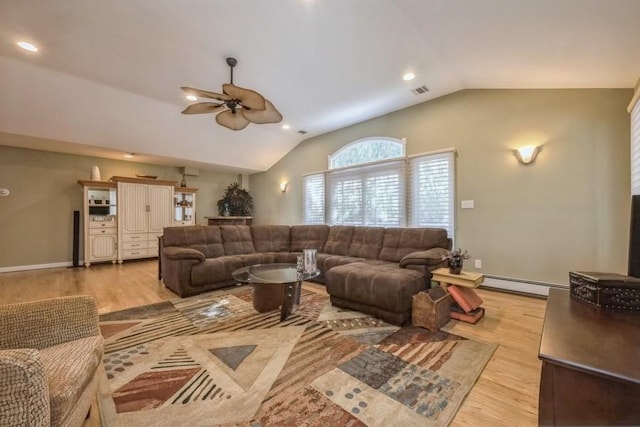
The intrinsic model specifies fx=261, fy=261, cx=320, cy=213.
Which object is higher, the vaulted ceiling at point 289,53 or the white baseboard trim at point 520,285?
the vaulted ceiling at point 289,53

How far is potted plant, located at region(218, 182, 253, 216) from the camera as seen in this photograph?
7.79m

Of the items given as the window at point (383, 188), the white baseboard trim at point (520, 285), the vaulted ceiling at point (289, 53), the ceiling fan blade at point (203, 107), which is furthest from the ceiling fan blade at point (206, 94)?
the white baseboard trim at point (520, 285)

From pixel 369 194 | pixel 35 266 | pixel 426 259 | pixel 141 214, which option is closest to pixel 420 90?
pixel 369 194

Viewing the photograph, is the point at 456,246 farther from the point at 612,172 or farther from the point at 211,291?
the point at 211,291

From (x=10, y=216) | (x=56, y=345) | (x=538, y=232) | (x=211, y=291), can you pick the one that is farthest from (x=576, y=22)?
(x=10, y=216)

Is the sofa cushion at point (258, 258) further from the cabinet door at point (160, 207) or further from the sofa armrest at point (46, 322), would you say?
the cabinet door at point (160, 207)

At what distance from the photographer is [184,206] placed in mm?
7066

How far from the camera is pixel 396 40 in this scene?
2.79 meters

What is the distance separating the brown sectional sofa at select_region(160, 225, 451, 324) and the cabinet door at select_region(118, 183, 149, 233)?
2.78 m

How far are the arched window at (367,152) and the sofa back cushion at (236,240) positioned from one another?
8.11 ft

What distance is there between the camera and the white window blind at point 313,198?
615 cm

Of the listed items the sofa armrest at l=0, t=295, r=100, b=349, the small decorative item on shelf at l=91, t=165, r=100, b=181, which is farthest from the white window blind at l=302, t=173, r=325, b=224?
the sofa armrest at l=0, t=295, r=100, b=349

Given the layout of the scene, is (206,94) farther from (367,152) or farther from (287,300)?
(367,152)

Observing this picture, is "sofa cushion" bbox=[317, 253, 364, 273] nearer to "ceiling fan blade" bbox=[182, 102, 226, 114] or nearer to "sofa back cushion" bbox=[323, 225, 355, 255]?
"sofa back cushion" bbox=[323, 225, 355, 255]
